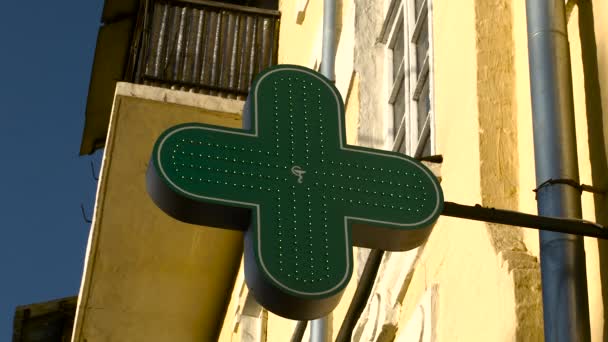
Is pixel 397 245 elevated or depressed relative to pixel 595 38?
depressed

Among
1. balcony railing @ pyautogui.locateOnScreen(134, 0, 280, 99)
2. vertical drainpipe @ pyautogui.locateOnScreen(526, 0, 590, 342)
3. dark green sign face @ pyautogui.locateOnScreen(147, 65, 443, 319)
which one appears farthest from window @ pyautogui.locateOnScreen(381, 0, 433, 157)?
balcony railing @ pyautogui.locateOnScreen(134, 0, 280, 99)

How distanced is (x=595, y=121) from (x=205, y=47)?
22.5 feet

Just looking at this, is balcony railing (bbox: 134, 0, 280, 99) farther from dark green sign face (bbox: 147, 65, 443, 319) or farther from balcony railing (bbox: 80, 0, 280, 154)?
dark green sign face (bbox: 147, 65, 443, 319)

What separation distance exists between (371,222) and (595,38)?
121 centimetres

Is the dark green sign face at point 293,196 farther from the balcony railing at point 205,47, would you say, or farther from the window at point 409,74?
the balcony railing at point 205,47

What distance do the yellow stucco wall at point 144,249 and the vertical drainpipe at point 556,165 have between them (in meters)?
5.34

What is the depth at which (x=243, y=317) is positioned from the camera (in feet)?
33.2

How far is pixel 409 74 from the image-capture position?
23.0 feet

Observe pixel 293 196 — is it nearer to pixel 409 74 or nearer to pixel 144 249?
pixel 409 74

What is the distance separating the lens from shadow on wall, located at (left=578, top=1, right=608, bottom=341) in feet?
14.5

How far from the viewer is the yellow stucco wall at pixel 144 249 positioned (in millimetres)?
9961

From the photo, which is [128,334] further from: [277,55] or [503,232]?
[503,232]

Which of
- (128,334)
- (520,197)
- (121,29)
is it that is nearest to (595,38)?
(520,197)

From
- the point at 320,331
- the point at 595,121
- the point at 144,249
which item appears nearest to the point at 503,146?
the point at 595,121
